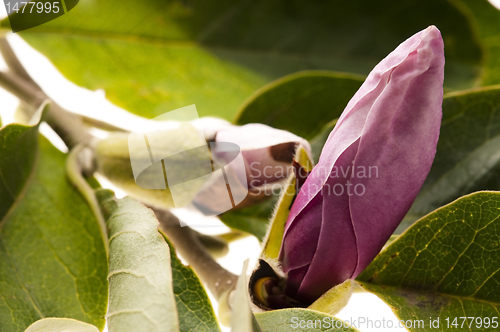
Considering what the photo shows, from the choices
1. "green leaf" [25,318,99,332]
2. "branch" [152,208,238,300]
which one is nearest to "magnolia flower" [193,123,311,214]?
"branch" [152,208,238,300]

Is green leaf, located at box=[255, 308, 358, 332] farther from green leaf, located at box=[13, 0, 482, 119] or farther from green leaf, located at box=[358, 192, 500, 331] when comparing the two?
green leaf, located at box=[13, 0, 482, 119]

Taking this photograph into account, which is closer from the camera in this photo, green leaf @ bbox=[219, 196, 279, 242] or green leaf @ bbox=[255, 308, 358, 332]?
green leaf @ bbox=[255, 308, 358, 332]

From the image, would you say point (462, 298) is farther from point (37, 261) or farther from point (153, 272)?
point (37, 261)

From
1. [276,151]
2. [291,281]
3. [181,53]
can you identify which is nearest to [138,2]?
[181,53]

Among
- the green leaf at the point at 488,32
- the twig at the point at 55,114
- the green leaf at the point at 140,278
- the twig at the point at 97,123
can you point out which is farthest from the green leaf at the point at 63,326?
the green leaf at the point at 488,32

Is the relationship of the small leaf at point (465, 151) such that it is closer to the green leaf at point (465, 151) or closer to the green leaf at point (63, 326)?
the green leaf at point (465, 151)

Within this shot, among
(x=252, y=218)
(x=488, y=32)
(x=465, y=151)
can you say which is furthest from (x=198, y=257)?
(x=488, y=32)
